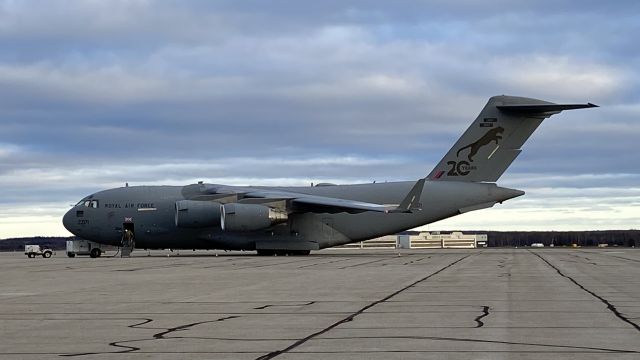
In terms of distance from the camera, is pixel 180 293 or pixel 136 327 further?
pixel 180 293

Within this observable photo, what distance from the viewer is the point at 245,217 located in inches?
1816

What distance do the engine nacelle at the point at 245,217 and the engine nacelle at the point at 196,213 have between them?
87cm

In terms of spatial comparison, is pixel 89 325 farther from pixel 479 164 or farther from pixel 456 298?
pixel 479 164

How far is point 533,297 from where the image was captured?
58.1ft

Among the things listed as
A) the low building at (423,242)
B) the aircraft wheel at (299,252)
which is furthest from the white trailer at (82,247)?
the low building at (423,242)

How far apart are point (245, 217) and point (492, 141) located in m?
14.2

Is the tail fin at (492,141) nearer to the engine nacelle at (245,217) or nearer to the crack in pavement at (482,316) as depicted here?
the engine nacelle at (245,217)

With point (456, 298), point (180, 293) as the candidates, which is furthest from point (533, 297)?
point (180, 293)

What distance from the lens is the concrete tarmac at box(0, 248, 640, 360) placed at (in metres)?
10.4

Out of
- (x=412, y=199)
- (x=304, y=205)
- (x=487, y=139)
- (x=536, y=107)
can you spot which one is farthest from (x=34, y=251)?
(x=536, y=107)

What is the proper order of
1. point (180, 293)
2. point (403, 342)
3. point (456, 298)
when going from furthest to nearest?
point (180, 293) < point (456, 298) < point (403, 342)

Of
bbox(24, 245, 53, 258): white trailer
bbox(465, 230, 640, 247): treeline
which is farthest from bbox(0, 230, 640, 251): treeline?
bbox(24, 245, 53, 258): white trailer

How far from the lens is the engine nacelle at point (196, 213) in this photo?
47.0m

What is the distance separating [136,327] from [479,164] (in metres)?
37.1
